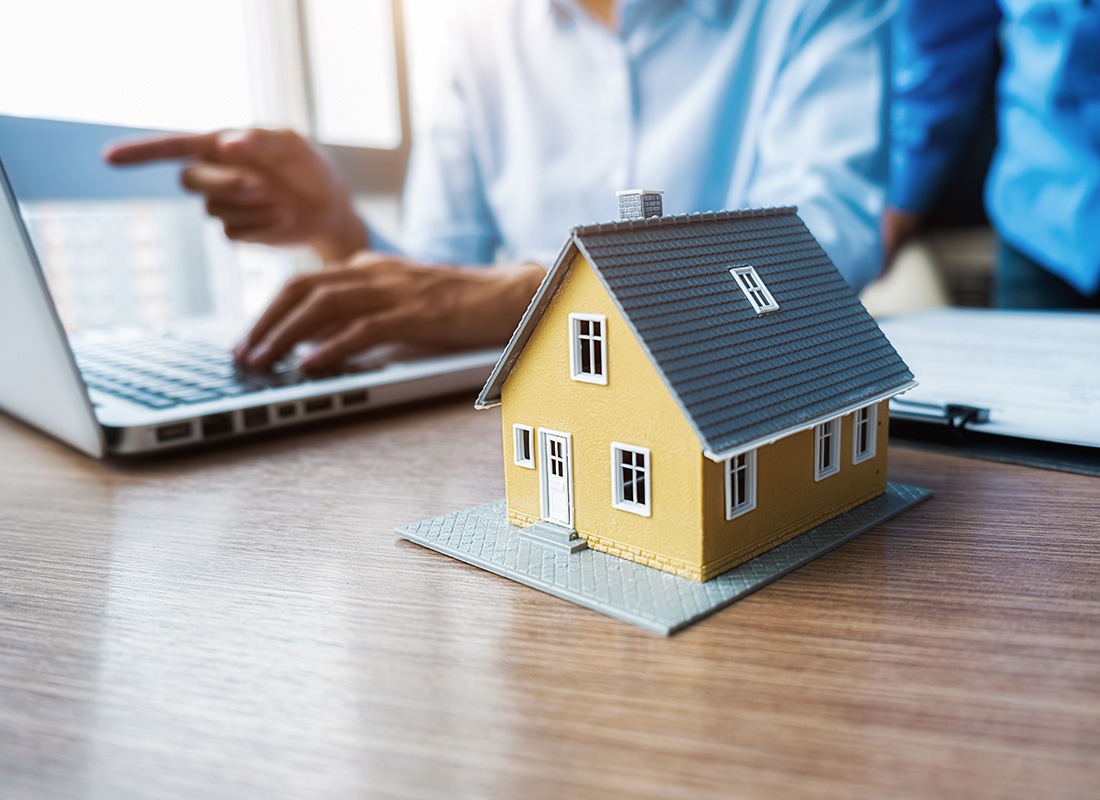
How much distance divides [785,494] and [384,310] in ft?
3.22

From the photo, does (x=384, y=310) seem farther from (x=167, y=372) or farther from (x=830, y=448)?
(x=830, y=448)

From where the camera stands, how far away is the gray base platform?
72cm

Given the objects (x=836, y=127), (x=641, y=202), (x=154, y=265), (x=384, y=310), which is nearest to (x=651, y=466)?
(x=641, y=202)

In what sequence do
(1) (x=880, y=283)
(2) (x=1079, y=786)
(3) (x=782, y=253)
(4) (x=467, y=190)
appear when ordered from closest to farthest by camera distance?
(2) (x=1079, y=786) → (3) (x=782, y=253) → (1) (x=880, y=283) → (4) (x=467, y=190)

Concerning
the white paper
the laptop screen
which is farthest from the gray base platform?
the laptop screen

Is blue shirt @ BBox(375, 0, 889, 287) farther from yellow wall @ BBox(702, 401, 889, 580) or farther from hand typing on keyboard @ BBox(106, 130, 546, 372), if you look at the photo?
yellow wall @ BBox(702, 401, 889, 580)

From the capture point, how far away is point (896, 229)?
8.11 feet

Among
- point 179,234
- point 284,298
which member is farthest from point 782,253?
point 179,234

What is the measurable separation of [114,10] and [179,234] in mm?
891

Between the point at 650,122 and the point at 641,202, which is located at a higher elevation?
the point at 650,122

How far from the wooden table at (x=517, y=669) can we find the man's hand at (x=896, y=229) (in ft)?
5.26

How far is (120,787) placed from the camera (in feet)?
1.68

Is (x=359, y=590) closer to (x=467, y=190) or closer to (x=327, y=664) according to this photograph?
(x=327, y=664)

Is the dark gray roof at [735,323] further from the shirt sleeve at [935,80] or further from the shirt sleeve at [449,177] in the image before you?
the shirt sleeve at [449,177]
